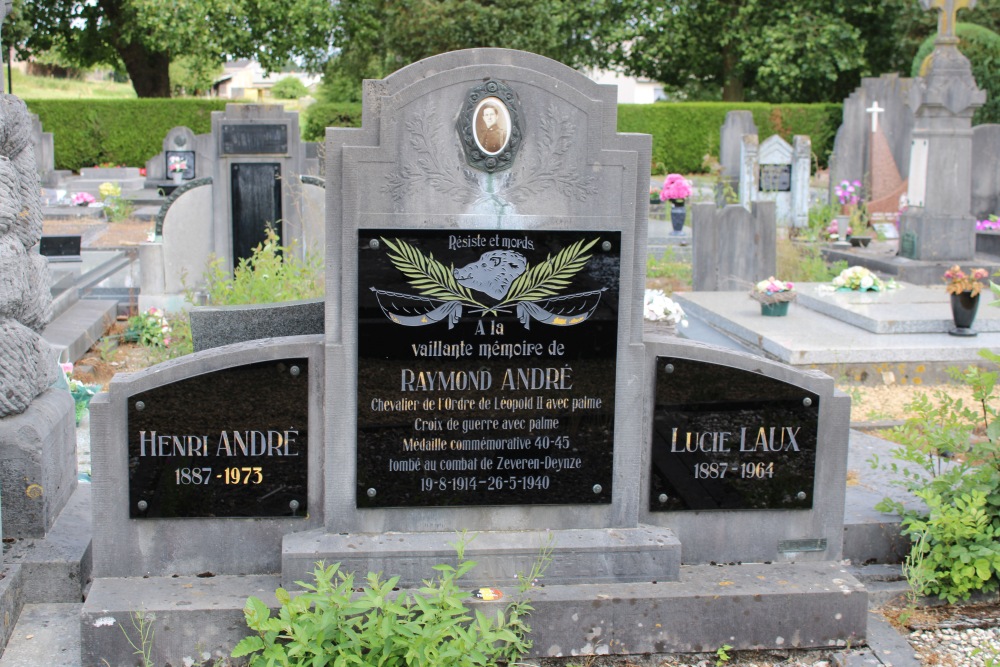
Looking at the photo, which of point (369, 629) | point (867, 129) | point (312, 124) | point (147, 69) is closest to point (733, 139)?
point (867, 129)

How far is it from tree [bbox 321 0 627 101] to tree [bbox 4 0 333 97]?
4.85 ft

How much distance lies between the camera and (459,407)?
12.9ft

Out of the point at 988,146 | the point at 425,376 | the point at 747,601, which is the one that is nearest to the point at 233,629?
the point at 425,376

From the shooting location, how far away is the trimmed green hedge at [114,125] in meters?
30.7

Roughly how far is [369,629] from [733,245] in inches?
343

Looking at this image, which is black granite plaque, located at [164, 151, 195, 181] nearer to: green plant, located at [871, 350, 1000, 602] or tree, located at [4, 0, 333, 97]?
tree, located at [4, 0, 333, 97]

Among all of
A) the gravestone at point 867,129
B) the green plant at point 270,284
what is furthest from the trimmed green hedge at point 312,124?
the green plant at point 270,284

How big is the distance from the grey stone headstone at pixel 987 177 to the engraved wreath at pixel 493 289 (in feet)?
43.3

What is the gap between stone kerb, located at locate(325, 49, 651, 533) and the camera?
148 inches

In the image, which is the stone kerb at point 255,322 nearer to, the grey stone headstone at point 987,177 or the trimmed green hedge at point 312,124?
the grey stone headstone at point 987,177

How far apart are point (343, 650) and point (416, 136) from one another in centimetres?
175

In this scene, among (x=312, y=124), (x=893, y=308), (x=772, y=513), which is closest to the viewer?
(x=772, y=513)

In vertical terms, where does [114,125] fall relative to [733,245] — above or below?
above

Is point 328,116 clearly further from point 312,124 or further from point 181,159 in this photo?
point 181,159
